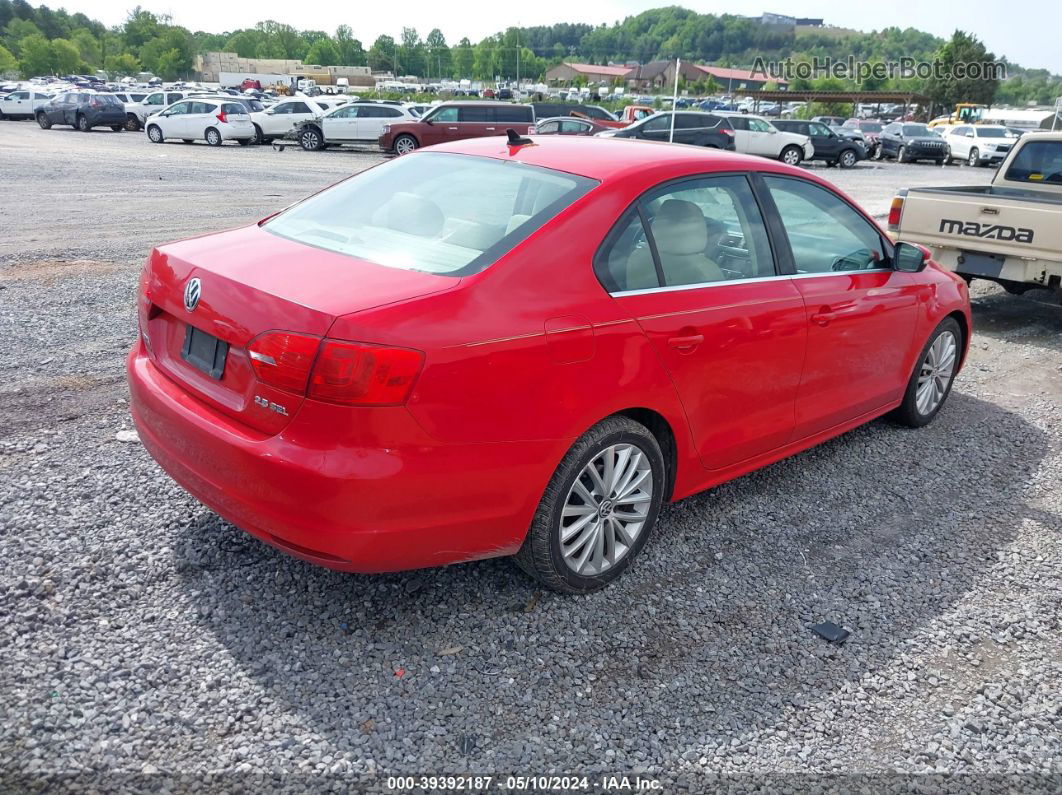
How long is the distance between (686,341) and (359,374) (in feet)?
4.65

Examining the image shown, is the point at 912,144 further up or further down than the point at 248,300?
further up

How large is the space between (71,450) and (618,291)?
3.00m

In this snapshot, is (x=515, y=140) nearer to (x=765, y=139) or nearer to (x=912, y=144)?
(x=765, y=139)

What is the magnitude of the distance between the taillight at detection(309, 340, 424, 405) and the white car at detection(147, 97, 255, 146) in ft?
96.5

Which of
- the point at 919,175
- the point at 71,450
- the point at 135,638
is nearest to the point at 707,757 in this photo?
the point at 135,638

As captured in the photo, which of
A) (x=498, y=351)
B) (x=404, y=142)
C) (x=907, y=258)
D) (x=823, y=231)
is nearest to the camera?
(x=498, y=351)

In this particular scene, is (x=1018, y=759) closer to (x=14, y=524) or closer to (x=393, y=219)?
(x=393, y=219)

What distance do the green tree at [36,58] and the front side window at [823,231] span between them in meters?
137

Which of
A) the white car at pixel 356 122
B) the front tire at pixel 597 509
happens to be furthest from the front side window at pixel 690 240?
the white car at pixel 356 122

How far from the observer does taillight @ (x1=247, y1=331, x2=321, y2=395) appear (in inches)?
107

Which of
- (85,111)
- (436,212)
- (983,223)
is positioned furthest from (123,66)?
(436,212)

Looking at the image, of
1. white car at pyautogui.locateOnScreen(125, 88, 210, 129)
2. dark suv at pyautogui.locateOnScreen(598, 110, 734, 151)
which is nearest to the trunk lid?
dark suv at pyautogui.locateOnScreen(598, 110, 734, 151)

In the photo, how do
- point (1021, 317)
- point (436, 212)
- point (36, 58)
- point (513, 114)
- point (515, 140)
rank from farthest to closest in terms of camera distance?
point (36, 58) → point (513, 114) → point (1021, 317) → point (515, 140) → point (436, 212)

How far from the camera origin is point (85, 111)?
3516cm
